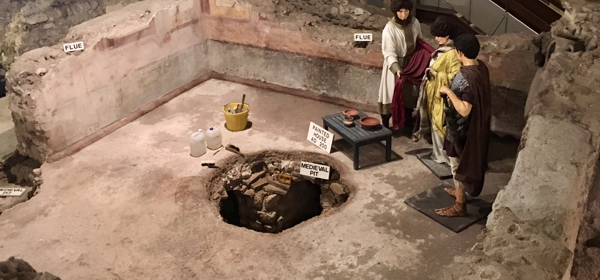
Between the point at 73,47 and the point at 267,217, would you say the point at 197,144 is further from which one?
the point at 73,47

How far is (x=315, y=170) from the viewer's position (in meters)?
5.96

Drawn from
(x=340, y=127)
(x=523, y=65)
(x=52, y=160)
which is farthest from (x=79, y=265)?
(x=523, y=65)

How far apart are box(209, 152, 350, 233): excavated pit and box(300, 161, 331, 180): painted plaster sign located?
0.43 ft

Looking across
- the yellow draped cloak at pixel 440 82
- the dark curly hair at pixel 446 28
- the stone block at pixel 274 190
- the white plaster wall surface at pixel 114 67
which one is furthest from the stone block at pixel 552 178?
the white plaster wall surface at pixel 114 67

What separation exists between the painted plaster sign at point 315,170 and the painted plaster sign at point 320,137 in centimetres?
32

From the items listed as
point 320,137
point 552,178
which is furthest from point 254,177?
point 552,178

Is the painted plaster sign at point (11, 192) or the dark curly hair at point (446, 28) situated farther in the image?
the painted plaster sign at point (11, 192)

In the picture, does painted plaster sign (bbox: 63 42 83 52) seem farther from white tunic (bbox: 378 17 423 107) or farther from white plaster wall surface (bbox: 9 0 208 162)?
white tunic (bbox: 378 17 423 107)

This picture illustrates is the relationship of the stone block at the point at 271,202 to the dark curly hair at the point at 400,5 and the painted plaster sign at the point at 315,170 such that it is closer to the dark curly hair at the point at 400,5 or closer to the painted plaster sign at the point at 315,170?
the painted plaster sign at the point at 315,170

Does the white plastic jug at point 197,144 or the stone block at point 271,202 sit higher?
the white plastic jug at point 197,144

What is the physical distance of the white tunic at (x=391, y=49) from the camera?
605 centimetres

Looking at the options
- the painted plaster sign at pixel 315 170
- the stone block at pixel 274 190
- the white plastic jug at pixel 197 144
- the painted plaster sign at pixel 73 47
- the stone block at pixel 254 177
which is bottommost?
the stone block at pixel 274 190

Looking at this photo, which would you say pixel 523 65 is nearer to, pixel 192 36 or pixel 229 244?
pixel 229 244

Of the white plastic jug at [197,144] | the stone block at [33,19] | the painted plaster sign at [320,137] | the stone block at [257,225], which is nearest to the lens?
the white plastic jug at [197,144]
